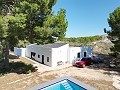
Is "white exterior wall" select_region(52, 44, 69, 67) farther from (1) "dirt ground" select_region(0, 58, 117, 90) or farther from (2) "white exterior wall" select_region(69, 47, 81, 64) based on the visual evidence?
(1) "dirt ground" select_region(0, 58, 117, 90)

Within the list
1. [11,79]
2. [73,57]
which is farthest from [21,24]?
[73,57]

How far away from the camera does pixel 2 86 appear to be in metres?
23.1

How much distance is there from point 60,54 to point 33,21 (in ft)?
36.6

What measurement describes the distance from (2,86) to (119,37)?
77.0 ft

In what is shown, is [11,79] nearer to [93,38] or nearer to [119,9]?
[119,9]

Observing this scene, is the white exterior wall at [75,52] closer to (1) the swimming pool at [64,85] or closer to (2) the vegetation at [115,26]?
(2) the vegetation at [115,26]

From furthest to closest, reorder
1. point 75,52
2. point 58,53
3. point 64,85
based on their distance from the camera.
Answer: point 75,52 → point 58,53 → point 64,85

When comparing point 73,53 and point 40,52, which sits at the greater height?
point 40,52

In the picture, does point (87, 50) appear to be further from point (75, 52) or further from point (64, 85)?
point (64, 85)

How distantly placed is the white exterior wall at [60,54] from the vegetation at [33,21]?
677 centimetres

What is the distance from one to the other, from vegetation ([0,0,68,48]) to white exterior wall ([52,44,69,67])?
22.2 ft

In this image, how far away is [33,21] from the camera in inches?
1115

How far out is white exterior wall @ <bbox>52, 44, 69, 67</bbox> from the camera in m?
35.7

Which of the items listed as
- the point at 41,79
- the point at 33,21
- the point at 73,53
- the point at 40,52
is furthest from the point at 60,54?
the point at 41,79
